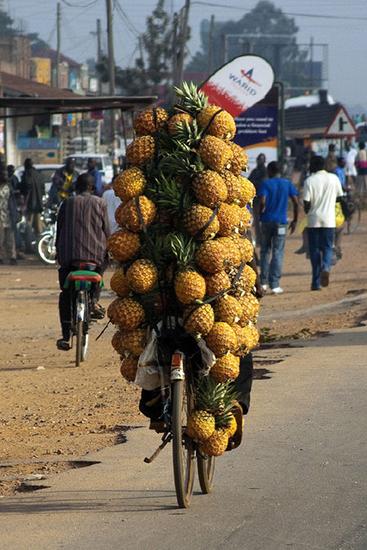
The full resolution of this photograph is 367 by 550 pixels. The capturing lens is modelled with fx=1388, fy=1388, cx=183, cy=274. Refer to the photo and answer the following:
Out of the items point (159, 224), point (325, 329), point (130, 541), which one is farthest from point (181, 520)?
point (325, 329)

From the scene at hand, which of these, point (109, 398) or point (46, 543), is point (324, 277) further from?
point (46, 543)

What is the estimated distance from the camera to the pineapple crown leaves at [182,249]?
7.09 metres

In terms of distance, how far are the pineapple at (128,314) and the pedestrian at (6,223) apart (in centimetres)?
1876

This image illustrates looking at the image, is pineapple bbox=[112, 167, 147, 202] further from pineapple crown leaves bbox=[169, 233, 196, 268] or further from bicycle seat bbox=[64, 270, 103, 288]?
bicycle seat bbox=[64, 270, 103, 288]

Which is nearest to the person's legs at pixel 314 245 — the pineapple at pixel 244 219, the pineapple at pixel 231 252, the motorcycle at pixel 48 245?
the motorcycle at pixel 48 245

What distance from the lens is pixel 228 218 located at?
726 cm

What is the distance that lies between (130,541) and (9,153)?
41.9 m

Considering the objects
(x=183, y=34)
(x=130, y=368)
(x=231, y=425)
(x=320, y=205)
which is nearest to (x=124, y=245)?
(x=130, y=368)

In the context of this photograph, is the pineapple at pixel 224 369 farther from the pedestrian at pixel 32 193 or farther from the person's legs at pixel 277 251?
the pedestrian at pixel 32 193

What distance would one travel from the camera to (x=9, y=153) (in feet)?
156

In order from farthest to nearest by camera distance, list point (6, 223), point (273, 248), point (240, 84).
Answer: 1. point (6, 223)
2. point (240, 84)
3. point (273, 248)

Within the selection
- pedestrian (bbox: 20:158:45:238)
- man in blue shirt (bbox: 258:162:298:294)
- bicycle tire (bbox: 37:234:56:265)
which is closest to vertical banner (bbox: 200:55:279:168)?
man in blue shirt (bbox: 258:162:298:294)

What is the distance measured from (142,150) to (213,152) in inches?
14.8

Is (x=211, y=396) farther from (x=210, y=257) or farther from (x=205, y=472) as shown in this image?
(x=210, y=257)
